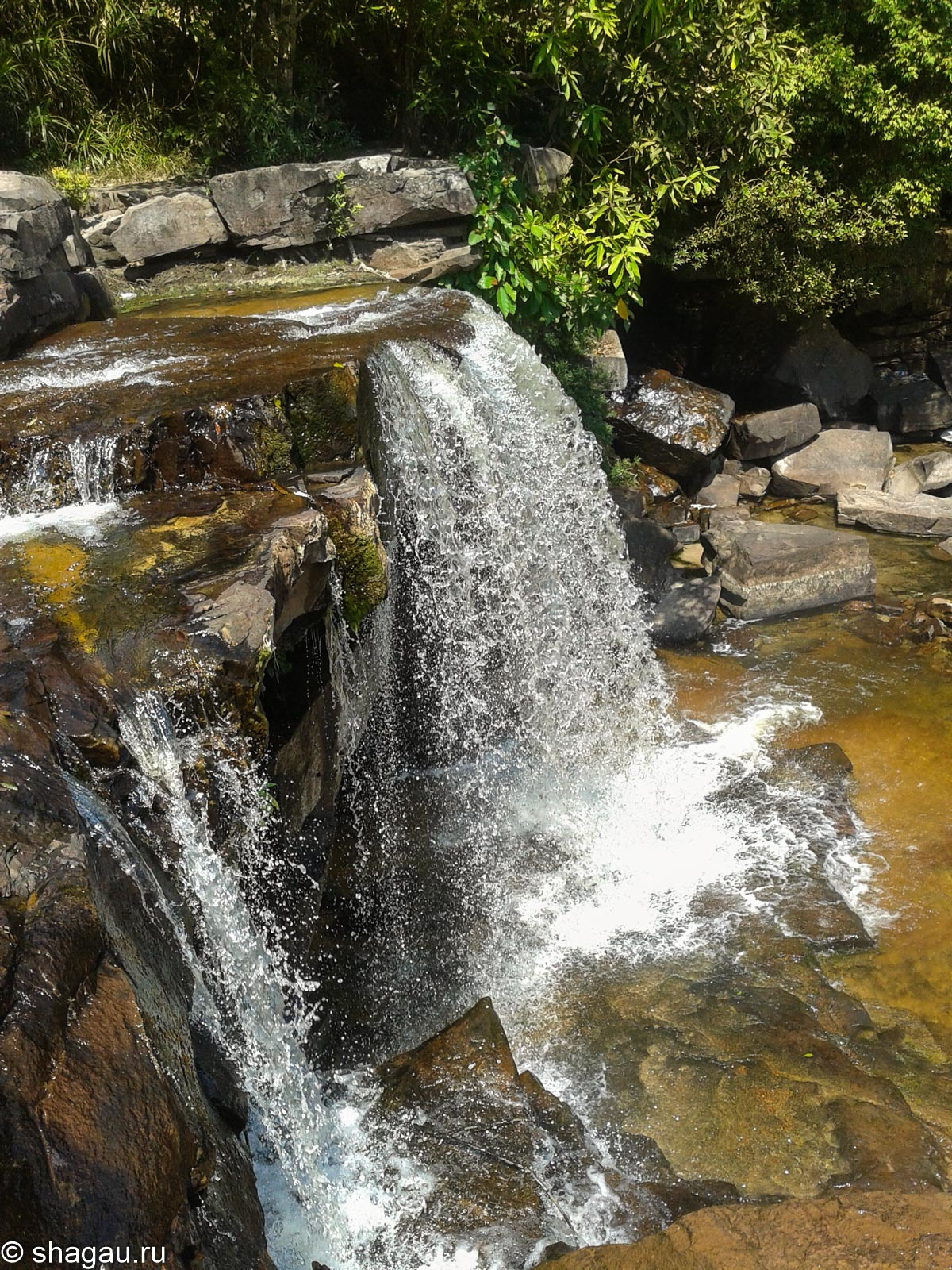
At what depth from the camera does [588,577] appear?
7.36 metres

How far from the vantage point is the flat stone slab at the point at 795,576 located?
354 inches

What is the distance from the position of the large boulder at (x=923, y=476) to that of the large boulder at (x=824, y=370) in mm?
1347

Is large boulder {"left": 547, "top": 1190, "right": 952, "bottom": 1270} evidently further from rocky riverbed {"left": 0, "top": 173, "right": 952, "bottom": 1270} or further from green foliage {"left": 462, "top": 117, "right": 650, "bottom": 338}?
green foliage {"left": 462, "top": 117, "right": 650, "bottom": 338}

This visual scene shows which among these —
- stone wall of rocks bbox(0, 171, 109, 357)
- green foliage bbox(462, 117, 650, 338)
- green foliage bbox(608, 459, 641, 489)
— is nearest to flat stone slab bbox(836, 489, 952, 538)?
green foliage bbox(608, 459, 641, 489)

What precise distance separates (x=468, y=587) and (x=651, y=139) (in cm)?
565

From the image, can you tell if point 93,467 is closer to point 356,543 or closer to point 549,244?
point 356,543

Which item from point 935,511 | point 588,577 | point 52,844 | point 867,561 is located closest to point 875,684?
point 867,561

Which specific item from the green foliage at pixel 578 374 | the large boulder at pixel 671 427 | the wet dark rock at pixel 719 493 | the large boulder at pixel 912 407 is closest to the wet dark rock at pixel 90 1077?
the green foliage at pixel 578 374

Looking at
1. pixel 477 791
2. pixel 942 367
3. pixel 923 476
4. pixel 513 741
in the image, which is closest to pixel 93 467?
pixel 477 791

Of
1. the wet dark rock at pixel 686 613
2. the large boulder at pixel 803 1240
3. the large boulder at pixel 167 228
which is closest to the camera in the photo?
the large boulder at pixel 803 1240

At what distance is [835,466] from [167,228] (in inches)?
284

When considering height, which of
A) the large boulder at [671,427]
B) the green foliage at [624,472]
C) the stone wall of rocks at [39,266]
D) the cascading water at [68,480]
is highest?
the stone wall of rocks at [39,266]

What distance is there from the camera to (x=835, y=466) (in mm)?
11297

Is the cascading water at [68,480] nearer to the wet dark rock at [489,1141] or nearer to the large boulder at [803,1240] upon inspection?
the wet dark rock at [489,1141]
